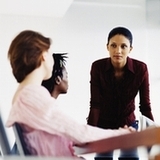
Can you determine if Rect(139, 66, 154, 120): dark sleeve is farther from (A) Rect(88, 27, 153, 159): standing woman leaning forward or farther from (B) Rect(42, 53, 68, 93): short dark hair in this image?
(B) Rect(42, 53, 68, 93): short dark hair

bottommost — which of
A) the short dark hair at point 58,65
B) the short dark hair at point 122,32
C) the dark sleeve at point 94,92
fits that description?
the dark sleeve at point 94,92

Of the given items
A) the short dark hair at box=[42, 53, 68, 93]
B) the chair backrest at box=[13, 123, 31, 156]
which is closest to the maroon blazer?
the short dark hair at box=[42, 53, 68, 93]

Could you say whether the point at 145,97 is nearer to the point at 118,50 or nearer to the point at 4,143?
the point at 118,50

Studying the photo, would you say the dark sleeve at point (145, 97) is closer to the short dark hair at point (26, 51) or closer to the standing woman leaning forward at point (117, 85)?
the standing woman leaning forward at point (117, 85)

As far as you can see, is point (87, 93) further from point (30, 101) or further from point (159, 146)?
point (159, 146)

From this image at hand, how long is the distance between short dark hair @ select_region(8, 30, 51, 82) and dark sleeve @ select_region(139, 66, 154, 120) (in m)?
0.37

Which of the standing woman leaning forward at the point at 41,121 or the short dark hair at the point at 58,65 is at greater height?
the short dark hair at the point at 58,65

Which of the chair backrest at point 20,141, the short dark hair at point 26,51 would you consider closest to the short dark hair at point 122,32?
the short dark hair at point 26,51

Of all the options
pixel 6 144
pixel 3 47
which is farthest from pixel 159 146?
pixel 3 47

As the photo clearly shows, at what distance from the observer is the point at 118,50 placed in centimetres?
125

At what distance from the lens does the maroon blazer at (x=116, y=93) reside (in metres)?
1.22

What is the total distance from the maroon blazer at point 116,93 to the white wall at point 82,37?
24mm

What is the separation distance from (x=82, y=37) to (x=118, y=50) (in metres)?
0.14

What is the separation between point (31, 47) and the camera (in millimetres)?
1238
